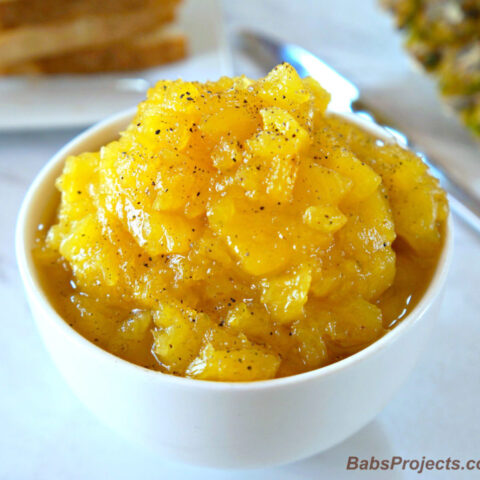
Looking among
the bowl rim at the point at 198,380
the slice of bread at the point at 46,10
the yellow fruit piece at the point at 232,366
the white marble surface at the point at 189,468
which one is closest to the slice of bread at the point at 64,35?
the slice of bread at the point at 46,10

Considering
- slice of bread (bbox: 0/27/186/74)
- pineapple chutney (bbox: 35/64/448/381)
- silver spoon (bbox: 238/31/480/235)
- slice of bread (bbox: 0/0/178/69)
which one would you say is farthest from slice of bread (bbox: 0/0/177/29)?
pineapple chutney (bbox: 35/64/448/381)

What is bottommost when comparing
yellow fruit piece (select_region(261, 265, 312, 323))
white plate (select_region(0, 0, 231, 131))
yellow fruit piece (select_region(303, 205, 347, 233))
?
white plate (select_region(0, 0, 231, 131))

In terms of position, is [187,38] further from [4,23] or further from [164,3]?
[4,23]

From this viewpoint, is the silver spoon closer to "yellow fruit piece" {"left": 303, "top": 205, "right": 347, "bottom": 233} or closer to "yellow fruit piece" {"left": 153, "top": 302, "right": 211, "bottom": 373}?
"yellow fruit piece" {"left": 303, "top": 205, "right": 347, "bottom": 233}

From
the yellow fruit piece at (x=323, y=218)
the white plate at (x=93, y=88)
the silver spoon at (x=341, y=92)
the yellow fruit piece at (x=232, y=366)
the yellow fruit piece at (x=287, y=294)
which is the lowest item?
the white plate at (x=93, y=88)

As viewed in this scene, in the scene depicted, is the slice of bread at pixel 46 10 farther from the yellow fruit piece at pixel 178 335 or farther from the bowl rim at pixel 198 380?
the yellow fruit piece at pixel 178 335

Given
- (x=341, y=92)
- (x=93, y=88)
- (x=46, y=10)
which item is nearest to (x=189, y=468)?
(x=341, y=92)
